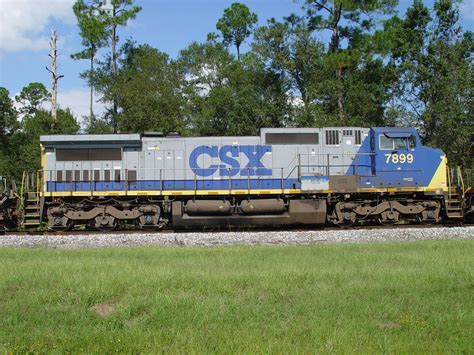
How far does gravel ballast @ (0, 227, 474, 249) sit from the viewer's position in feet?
41.6

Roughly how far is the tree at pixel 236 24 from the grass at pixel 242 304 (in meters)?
36.1

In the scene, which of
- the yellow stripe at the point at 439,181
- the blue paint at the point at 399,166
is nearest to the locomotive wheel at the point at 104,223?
the blue paint at the point at 399,166

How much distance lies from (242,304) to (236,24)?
39418 mm

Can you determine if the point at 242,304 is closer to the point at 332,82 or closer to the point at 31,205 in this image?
the point at 31,205

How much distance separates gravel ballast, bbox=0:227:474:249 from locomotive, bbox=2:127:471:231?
2.69 m

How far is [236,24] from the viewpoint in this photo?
42688mm

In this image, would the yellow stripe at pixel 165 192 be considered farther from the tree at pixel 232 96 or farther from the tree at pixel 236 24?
the tree at pixel 236 24

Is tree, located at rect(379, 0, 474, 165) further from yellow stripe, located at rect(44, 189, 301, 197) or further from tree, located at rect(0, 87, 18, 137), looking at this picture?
tree, located at rect(0, 87, 18, 137)

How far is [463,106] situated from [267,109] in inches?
421

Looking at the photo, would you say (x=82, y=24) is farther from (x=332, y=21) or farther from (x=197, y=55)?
(x=332, y=21)

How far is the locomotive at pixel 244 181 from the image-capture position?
1612 centimetres

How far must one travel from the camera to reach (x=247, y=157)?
55.0 feet

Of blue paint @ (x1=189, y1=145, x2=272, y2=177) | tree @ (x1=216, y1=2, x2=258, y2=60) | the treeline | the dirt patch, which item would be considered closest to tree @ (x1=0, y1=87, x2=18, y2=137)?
the treeline

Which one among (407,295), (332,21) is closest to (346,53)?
(332,21)
